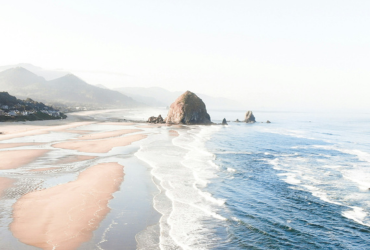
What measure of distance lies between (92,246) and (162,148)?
2557cm

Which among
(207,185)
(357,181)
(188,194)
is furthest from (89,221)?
(357,181)

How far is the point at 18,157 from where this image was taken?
26.1 meters

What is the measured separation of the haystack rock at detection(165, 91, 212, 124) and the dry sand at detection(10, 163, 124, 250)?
63.8 metres

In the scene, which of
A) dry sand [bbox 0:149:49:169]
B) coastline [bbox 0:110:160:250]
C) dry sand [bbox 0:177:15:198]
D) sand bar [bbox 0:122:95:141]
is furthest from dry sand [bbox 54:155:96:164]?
sand bar [bbox 0:122:95:141]

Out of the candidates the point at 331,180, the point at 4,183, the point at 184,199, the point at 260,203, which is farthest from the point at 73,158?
the point at 331,180

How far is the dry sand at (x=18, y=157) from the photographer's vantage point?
23.1 meters

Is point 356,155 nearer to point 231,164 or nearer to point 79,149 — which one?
point 231,164

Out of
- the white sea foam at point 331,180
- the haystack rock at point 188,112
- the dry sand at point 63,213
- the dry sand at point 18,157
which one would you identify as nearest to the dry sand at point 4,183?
the dry sand at point 63,213

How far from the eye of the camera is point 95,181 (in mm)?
18828

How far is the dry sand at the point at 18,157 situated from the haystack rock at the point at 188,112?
55.1 meters

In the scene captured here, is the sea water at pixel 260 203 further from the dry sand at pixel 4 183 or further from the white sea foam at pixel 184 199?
the dry sand at pixel 4 183

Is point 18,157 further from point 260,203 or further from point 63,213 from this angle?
point 260,203

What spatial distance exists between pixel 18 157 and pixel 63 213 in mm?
17349

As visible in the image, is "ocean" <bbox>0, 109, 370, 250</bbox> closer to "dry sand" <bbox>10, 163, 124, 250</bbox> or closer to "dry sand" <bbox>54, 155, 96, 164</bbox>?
"dry sand" <bbox>10, 163, 124, 250</bbox>
